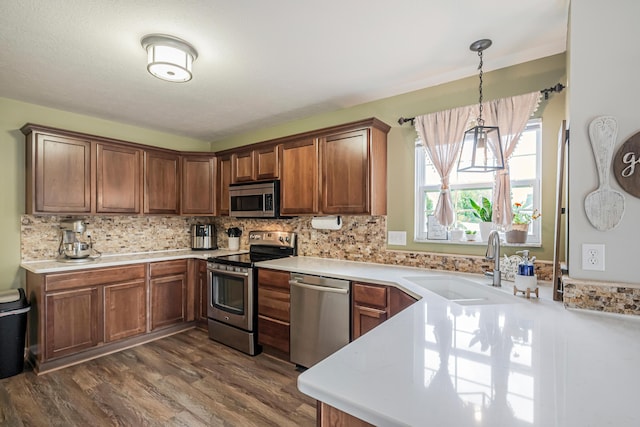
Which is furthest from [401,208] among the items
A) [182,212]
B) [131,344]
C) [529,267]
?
[131,344]

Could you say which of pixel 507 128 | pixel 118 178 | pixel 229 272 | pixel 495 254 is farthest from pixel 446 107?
pixel 118 178

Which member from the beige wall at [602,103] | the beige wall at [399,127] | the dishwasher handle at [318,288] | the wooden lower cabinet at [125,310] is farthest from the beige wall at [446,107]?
the wooden lower cabinet at [125,310]

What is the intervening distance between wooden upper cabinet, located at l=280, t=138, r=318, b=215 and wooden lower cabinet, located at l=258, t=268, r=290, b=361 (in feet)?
2.39

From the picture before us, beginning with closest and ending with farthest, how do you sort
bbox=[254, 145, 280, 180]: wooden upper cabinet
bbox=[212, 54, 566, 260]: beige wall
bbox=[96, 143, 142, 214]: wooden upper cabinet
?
bbox=[212, 54, 566, 260]: beige wall < bbox=[96, 143, 142, 214]: wooden upper cabinet < bbox=[254, 145, 280, 180]: wooden upper cabinet

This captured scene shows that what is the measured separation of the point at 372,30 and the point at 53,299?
3.42m

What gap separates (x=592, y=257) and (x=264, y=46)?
7.52 ft

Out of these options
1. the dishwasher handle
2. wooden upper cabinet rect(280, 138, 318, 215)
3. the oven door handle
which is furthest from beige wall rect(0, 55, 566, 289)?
the oven door handle

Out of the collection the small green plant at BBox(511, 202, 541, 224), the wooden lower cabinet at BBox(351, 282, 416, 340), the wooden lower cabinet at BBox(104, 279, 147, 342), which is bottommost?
the wooden lower cabinet at BBox(104, 279, 147, 342)

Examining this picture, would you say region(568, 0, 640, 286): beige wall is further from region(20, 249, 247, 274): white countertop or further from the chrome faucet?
region(20, 249, 247, 274): white countertop

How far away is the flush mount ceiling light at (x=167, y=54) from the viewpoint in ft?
6.50

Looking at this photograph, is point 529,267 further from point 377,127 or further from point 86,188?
point 86,188

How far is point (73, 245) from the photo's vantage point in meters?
3.12

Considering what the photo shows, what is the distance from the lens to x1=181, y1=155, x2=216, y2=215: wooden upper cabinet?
4.01 m

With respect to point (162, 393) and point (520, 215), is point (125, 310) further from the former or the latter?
point (520, 215)
